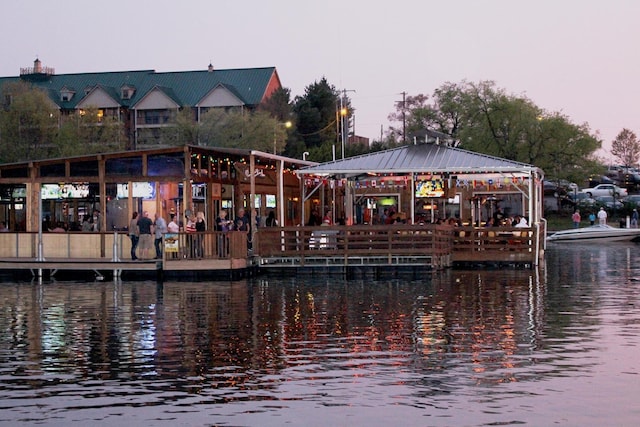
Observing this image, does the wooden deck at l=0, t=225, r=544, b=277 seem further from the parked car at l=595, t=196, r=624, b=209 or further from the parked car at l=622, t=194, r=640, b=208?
the parked car at l=595, t=196, r=624, b=209

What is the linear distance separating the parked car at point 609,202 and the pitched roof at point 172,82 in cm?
3224

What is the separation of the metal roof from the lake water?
9.69 meters

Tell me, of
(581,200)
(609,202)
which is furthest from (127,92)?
(609,202)

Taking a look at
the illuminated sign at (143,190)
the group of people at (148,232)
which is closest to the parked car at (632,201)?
the illuminated sign at (143,190)

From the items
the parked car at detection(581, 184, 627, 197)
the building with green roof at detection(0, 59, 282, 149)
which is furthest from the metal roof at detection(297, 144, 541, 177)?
the building with green roof at detection(0, 59, 282, 149)

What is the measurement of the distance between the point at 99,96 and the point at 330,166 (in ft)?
238

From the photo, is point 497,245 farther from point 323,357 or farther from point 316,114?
point 316,114

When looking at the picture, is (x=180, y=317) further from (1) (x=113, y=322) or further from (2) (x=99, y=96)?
(2) (x=99, y=96)

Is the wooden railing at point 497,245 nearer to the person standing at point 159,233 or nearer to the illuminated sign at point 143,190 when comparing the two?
the person standing at point 159,233

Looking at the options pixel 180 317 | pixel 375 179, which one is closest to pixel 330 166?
pixel 375 179

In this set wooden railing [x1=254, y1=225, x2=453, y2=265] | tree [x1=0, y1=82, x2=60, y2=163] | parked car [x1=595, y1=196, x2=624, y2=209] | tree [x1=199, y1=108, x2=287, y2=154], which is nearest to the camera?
wooden railing [x1=254, y1=225, x2=453, y2=265]

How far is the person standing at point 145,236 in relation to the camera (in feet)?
115

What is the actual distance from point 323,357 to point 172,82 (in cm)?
9619

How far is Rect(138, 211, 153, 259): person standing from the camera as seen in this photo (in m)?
35.2
